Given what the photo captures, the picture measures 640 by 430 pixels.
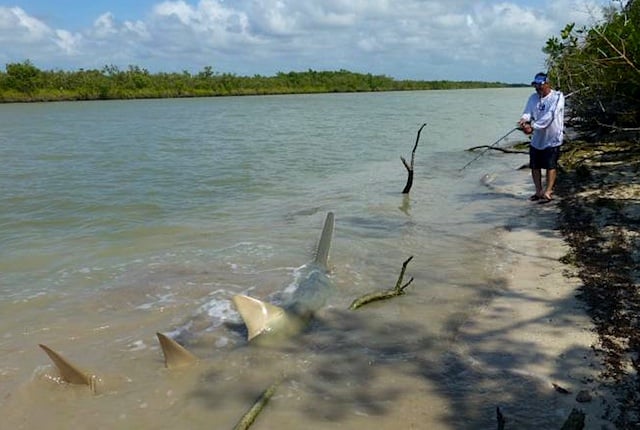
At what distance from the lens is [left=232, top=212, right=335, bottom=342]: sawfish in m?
5.52

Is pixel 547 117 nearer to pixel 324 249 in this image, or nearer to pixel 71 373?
pixel 324 249

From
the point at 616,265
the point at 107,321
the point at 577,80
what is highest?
the point at 577,80

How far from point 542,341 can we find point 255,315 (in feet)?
9.00

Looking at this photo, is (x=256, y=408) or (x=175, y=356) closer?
(x=256, y=408)

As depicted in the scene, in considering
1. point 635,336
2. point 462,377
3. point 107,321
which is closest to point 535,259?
point 635,336

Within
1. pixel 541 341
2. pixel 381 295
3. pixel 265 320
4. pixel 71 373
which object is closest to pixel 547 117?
pixel 381 295

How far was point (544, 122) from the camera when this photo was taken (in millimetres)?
9250

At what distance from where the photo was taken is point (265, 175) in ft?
52.4

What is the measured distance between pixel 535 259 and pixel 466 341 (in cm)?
257

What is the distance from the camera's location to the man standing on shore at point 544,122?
916 centimetres

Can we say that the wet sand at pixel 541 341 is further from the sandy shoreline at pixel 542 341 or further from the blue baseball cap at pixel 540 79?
the blue baseball cap at pixel 540 79

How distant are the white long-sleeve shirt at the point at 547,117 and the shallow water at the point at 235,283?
1448 mm

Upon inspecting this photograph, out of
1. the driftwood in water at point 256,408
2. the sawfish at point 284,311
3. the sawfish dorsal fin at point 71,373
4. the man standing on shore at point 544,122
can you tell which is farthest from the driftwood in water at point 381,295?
the man standing on shore at point 544,122

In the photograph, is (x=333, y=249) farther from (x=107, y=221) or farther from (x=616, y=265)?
(x=107, y=221)
